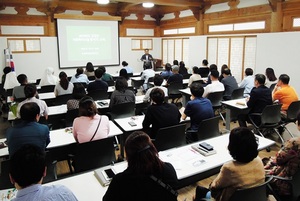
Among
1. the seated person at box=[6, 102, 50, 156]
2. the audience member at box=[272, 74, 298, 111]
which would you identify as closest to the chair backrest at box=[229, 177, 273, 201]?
the seated person at box=[6, 102, 50, 156]

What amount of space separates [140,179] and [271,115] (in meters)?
3.26

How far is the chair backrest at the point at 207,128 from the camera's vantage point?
3.03 m

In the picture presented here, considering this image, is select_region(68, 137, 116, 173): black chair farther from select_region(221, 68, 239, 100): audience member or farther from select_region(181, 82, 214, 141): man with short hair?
select_region(221, 68, 239, 100): audience member

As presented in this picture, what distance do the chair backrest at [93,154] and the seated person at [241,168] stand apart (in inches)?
49.4

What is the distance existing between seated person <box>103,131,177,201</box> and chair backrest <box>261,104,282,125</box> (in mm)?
2952

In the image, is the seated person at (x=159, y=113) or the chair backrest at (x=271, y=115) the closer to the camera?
the seated person at (x=159, y=113)

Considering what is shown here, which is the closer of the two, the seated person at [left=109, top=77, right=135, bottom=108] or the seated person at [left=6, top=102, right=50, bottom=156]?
the seated person at [left=6, top=102, right=50, bottom=156]

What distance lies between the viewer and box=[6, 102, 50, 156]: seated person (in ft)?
7.43

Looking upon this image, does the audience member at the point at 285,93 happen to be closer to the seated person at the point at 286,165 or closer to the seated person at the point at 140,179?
the seated person at the point at 286,165

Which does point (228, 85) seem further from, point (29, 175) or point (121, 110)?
point (29, 175)

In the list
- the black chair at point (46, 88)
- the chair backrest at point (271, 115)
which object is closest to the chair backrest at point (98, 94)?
the black chair at point (46, 88)

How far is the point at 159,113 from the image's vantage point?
116 inches

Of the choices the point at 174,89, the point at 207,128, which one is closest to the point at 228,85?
the point at 174,89

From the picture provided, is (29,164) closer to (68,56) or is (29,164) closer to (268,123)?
(268,123)
